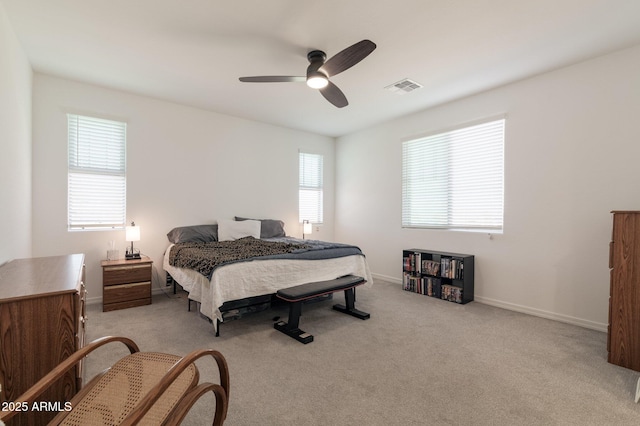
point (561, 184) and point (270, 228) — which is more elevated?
point (561, 184)

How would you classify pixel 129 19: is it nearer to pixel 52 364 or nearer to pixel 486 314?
pixel 52 364

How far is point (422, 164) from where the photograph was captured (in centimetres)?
468

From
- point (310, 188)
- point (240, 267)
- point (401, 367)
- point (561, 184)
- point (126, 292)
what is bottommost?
point (401, 367)

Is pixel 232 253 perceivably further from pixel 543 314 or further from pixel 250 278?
pixel 543 314

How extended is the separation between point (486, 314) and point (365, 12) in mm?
3380

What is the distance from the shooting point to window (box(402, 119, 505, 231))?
3.83m

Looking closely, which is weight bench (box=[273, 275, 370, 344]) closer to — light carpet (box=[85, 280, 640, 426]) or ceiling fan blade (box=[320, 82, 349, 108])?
light carpet (box=[85, 280, 640, 426])

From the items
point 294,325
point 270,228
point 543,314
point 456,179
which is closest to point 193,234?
point 270,228

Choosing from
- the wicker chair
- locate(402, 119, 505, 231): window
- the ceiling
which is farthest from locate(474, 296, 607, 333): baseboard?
the wicker chair

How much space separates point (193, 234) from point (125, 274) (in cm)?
95

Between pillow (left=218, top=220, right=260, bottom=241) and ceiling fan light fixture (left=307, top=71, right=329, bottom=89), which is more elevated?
ceiling fan light fixture (left=307, top=71, right=329, bottom=89)

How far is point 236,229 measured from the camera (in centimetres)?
452

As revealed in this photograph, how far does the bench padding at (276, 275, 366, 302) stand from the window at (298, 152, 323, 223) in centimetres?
274

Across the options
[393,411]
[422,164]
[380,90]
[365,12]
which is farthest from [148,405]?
[422,164]
